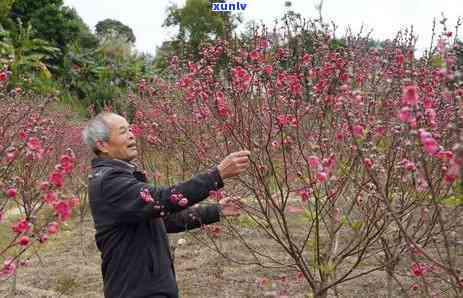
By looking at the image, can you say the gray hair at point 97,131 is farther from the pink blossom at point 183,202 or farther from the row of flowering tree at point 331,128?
the row of flowering tree at point 331,128

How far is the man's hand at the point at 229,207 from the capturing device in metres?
3.35

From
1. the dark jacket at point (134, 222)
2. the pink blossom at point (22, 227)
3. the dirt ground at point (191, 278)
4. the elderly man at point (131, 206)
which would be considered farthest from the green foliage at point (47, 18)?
the pink blossom at point (22, 227)

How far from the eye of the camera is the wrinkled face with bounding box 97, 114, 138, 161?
9.84ft

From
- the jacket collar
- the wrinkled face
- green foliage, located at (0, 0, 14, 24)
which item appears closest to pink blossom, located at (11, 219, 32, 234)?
the jacket collar

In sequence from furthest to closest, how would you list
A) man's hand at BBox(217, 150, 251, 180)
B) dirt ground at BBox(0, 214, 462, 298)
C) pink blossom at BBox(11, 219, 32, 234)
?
dirt ground at BBox(0, 214, 462, 298) < man's hand at BBox(217, 150, 251, 180) < pink blossom at BBox(11, 219, 32, 234)

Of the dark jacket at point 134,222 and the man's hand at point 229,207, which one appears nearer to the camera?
the dark jacket at point 134,222

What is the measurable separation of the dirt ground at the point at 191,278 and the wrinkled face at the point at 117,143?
113 inches

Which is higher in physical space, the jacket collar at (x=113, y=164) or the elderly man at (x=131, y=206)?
the jacket collar at (x=113, y=164)

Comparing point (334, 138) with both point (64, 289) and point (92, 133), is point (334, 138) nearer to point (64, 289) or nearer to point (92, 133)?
point (92, 133)

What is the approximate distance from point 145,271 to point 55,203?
0.81 metres

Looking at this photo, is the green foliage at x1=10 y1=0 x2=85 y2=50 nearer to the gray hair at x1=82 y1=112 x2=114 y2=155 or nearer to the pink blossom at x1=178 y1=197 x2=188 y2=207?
the gray hair at x1=82 y1=112 x2=114 y2=155

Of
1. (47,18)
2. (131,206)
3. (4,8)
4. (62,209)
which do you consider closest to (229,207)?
(131,206)

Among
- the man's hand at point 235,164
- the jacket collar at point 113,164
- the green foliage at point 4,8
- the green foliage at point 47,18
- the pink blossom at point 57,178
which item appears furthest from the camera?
the green foliage at point 47,18

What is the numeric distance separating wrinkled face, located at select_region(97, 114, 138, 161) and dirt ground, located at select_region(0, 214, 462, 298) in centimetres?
288
